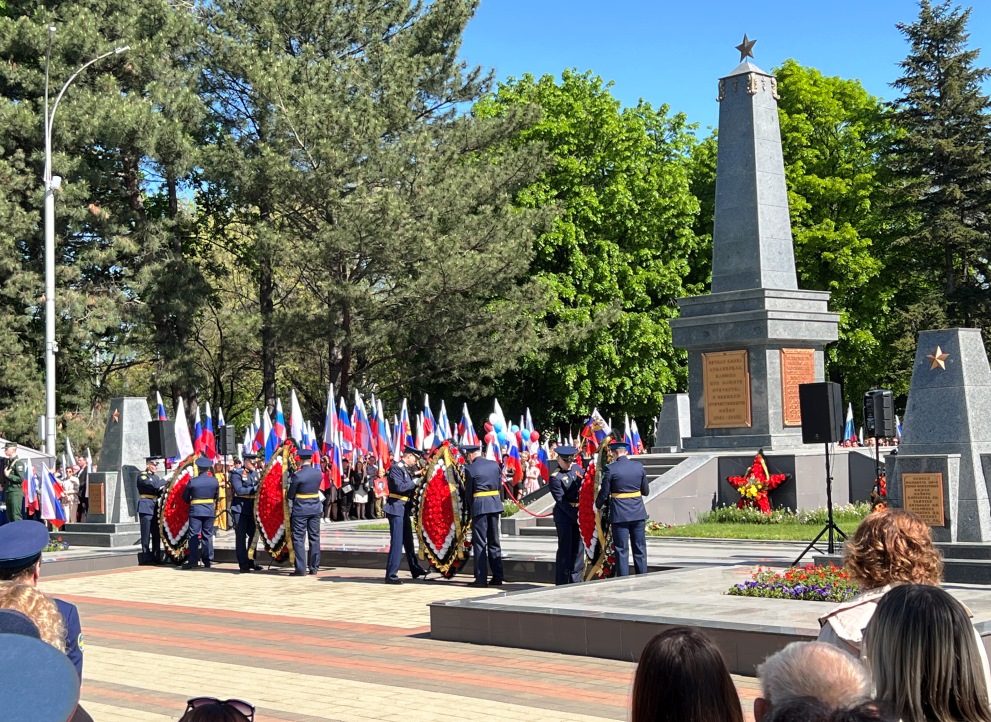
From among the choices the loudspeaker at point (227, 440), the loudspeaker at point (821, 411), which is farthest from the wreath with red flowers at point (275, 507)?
the loudspeaker at point (821, 411)

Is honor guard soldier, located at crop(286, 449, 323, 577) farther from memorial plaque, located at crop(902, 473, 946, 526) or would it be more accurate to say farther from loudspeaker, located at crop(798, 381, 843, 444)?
memorial plaque, located at crop(902, 473, 946, 526)

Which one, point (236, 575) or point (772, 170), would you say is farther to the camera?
point (772, 170)

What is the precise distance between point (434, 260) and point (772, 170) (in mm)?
14721

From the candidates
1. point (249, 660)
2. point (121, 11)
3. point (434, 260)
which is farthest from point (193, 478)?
point (121, 11)

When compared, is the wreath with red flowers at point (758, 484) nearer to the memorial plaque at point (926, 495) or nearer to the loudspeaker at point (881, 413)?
the loudspeaker at point (881, 413)

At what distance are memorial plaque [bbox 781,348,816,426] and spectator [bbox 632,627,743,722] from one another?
20.3 m

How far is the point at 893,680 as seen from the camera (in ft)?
11.2

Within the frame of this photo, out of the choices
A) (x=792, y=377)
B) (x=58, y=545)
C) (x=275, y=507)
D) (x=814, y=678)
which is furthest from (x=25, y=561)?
(x=58, y=545)

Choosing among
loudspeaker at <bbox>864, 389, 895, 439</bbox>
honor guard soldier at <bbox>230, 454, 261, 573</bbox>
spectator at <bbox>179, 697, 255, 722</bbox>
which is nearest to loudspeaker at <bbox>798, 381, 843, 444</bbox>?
loudspeaker at <bbox>864, 389, 895, 439</bbox>

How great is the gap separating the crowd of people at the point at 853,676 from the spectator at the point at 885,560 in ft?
3.56

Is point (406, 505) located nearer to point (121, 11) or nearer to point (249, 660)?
point (249, 660)

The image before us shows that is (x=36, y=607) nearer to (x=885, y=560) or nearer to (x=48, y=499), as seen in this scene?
(x=885, y=560)

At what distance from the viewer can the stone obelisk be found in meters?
23.1

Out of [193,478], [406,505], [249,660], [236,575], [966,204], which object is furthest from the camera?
[966,204]
